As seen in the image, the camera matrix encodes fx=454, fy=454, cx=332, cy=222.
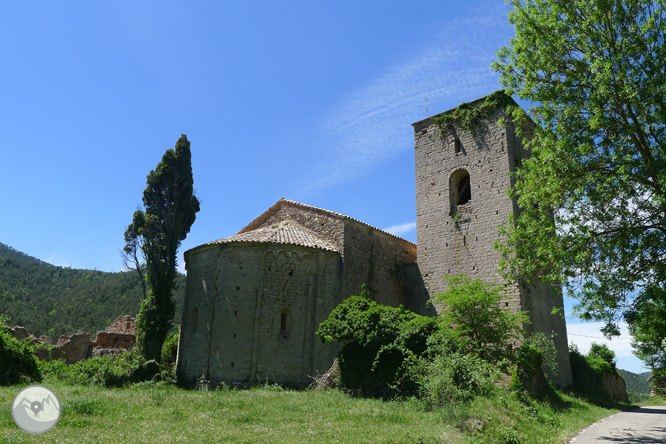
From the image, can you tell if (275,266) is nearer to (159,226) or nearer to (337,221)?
(337,221)

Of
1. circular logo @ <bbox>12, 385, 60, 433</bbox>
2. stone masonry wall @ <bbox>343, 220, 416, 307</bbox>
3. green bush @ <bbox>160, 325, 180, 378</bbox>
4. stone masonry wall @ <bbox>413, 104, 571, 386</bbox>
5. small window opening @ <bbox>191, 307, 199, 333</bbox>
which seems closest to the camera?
circular logo @ <bbox>12, 385, 60, 433</bbox>

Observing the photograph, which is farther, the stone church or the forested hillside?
the forested hillside

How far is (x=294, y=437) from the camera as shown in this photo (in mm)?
8242

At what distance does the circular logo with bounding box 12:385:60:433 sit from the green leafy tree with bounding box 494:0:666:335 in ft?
37.7

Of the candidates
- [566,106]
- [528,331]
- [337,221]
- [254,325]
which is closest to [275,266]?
[254,325]

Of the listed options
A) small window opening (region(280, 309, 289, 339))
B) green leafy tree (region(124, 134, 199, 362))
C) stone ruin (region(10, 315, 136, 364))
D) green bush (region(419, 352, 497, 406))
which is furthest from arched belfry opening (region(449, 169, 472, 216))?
stone ruin (region(10, 315, 136, 364))

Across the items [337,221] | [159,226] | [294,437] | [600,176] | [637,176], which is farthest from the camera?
[159,226]

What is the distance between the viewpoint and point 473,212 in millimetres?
21234

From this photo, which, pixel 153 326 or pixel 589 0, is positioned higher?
pixel 589 0

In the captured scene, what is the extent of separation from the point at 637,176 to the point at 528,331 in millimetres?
9917

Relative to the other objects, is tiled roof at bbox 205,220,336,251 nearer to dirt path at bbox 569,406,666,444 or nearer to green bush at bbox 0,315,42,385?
green bush at bbox 0,315,42,385

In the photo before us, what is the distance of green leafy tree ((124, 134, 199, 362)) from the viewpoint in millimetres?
22562

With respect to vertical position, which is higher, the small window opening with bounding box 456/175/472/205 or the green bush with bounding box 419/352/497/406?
the small window opening with bounding box 456/175/472/205

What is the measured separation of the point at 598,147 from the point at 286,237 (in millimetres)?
12170
